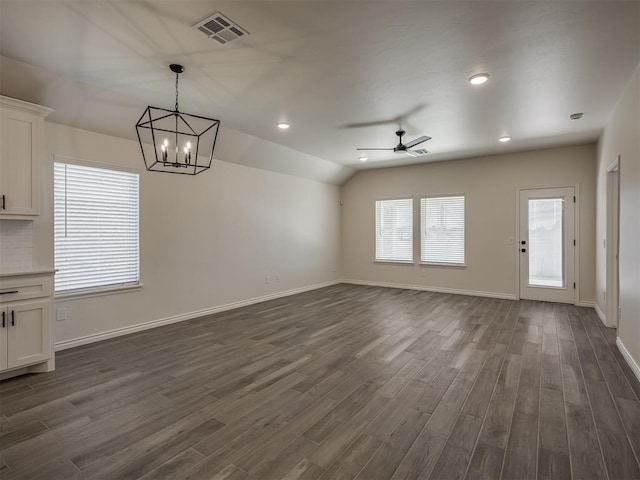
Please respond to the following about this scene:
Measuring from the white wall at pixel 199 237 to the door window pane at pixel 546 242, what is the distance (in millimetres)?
4520

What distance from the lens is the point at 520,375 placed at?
322cm

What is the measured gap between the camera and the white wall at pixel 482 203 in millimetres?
6121

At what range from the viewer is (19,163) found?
3244 mm

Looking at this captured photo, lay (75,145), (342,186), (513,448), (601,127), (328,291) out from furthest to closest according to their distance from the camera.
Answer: (342,186), (328,291), (601,127), (75,145), (513,448)

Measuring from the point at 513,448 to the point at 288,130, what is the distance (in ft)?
15.3

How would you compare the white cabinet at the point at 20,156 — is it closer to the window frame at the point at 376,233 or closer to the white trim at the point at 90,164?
the white trim at the point at 90,164

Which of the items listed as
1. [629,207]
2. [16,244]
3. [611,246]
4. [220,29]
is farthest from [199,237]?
[611,246]

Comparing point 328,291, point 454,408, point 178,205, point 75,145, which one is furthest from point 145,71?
point 328,291

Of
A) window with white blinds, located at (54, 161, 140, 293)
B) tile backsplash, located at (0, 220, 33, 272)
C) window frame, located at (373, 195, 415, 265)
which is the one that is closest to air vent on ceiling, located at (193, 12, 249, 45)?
window with white blinds, located at (54, 161, 140, 293)

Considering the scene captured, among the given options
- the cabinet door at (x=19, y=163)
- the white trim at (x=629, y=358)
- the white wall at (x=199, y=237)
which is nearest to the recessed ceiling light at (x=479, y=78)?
the white trim at (x=629, y=358)

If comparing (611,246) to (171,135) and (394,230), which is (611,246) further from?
(171,135)

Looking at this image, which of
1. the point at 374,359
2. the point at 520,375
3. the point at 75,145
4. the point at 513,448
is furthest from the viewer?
the point at 75,145

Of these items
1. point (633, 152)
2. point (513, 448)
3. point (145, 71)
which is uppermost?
point (145, 71)

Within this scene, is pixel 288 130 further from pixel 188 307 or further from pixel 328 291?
pixel 328 291
